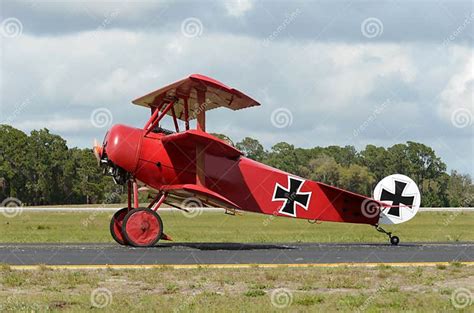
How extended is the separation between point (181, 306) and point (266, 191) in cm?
1131

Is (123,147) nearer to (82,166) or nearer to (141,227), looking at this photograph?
(141,227)

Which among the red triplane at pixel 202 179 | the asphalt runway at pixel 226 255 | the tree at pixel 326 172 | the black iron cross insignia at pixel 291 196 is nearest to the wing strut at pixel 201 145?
the red triplane at pixel 202 179

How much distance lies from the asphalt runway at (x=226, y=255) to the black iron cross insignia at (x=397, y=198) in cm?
144

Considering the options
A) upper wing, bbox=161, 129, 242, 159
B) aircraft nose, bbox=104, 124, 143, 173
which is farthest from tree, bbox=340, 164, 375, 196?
aircraft nose, bbox=104, 124, 143, 173

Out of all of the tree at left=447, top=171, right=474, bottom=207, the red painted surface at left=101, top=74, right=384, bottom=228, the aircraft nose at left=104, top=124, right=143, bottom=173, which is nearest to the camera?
the red painted surface at left=101, top=74, right=384, bottom=228

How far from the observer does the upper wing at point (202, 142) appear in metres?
21.0

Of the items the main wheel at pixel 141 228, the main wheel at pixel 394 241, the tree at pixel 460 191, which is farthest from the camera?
the tree at pixel 460 191

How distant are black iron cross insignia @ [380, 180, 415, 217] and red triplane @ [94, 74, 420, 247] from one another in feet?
0.10

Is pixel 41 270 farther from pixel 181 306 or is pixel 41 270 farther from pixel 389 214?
pixel 389 214

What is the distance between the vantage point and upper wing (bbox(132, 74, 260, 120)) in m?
20.3

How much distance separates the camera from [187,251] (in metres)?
20.6

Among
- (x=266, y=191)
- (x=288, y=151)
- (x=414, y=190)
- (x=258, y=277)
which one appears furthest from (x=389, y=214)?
(x=288, y=151)

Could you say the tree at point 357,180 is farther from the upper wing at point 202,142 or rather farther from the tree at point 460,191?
the upper wing at point 202,142

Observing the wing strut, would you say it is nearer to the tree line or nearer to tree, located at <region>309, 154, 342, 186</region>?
tree, located at <region>309, 154, 342, 186</region>
